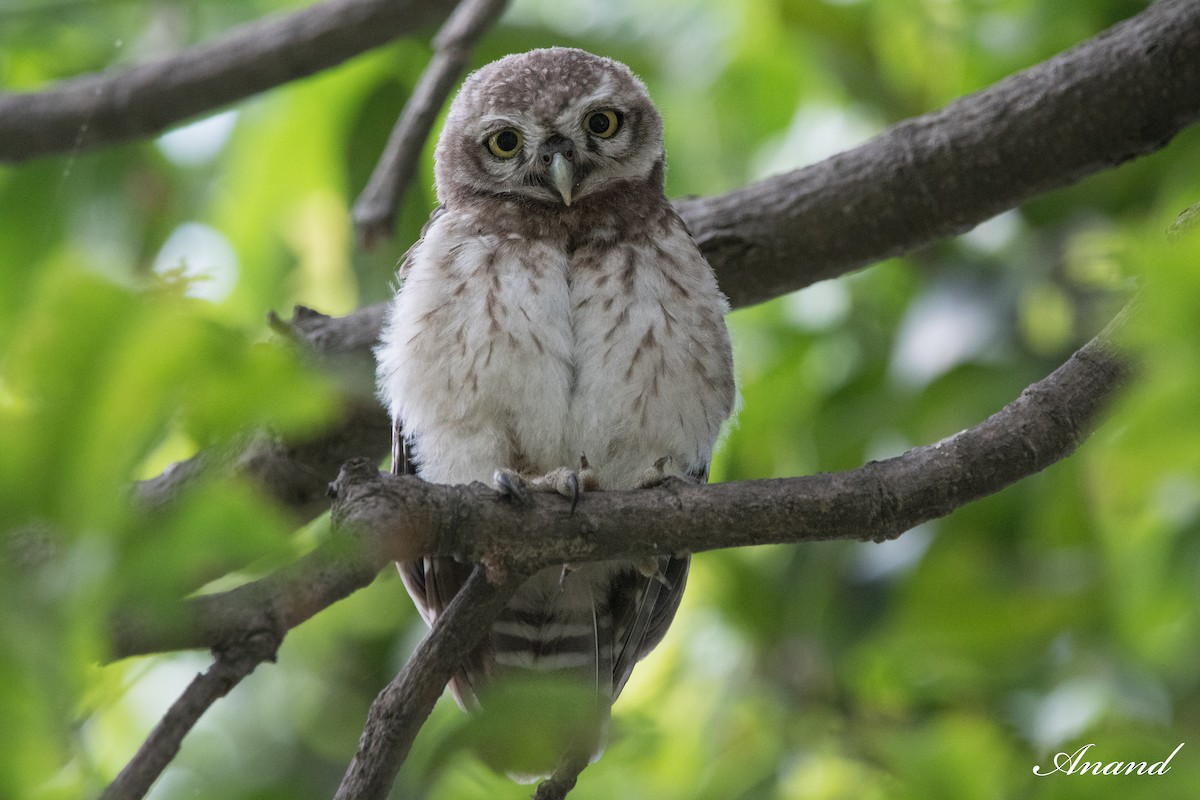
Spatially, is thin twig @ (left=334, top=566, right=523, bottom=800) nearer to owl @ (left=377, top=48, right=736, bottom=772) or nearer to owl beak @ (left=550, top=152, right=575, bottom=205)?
owl @ (left=377, top=48, right=736, bottom=772)

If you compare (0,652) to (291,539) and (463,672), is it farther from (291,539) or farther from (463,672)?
(463,672)

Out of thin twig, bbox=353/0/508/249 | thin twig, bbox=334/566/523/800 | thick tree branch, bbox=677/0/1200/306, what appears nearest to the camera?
thin twig, bbox=334/566/523/800

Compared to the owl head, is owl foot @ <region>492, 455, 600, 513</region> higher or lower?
lower

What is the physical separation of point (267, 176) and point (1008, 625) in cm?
282

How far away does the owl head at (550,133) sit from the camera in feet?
11.4

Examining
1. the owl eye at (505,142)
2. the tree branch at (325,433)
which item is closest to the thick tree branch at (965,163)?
the owl eye at (505,142)

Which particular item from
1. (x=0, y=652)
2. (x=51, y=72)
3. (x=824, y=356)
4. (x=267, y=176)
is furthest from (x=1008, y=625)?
(x=51, y=72)

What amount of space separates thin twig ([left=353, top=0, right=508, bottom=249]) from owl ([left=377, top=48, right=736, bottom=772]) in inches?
5.7

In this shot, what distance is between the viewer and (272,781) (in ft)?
3.26

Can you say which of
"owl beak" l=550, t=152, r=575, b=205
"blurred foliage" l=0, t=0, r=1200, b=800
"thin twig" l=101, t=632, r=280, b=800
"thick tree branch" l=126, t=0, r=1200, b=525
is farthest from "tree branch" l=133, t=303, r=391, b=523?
"thin twig" l=101, t=632, r=280, b=800

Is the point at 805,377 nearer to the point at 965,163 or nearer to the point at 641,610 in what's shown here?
the point at 965,163

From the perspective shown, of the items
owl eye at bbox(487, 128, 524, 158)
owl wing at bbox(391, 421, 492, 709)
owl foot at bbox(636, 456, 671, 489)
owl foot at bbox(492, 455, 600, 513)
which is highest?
owl eye at bbox(487, 128, 524, 158)

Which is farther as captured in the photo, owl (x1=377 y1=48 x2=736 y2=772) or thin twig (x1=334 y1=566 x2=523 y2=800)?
Answer: owl (x1=377 y1=48 x2=736 y2=772)

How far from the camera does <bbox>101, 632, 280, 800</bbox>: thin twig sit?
1.60 m
